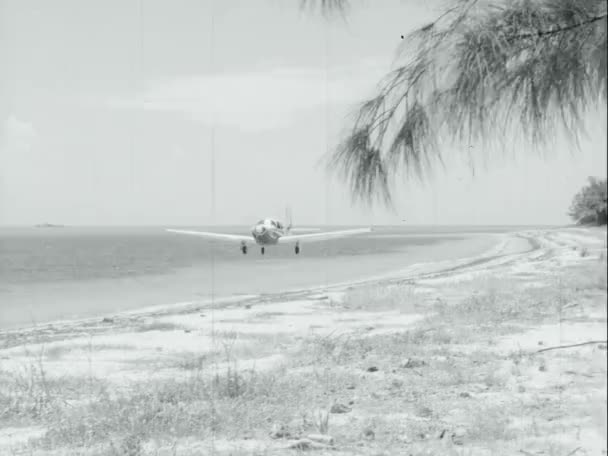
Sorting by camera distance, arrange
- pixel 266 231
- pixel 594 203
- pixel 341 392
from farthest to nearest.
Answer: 1. pixel 266 231
2. pixel 341 392
3. pixel 594 203

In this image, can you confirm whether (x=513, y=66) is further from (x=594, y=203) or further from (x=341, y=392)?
(x=341, y=392)

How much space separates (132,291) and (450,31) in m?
29.9

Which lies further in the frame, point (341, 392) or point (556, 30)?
point (341, 392)

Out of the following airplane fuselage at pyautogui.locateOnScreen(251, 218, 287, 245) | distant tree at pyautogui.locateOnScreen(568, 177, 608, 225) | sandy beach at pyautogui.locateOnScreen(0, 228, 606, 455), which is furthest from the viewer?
airplane fuselage at pyautogui.locateOnScreen(251, 218, 287, 245)

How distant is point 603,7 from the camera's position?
7.67 feet

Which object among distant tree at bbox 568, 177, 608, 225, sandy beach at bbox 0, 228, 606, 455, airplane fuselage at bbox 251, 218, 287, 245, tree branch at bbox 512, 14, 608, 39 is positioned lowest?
sandy beach at bbox 0, 228, 606, 455

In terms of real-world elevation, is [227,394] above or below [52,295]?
above

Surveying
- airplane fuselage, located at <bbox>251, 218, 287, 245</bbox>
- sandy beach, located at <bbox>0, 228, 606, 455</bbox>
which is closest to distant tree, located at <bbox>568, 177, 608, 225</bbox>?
sandy beach, located at <bbox>0, 228, 606, 455</bbox>

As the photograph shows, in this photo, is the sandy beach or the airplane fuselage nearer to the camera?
the sandy beach

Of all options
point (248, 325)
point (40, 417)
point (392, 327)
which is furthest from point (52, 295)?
point (40, 417)

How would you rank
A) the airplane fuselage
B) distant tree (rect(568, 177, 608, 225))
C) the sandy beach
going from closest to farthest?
distant tree (rect(568, 177, 608, 225)), the sandy beach, the airplane fuselage

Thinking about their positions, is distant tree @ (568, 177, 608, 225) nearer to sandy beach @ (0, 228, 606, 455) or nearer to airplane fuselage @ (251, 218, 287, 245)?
sandy beach @ (0, 228, 606, 455)

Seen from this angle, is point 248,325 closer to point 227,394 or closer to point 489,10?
point 227,394

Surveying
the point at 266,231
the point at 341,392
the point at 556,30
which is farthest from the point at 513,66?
the point at 266,231
